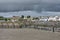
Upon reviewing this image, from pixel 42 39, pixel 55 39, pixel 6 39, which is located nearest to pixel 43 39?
pixel 42 39

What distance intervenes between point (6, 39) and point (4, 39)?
0.12 metres

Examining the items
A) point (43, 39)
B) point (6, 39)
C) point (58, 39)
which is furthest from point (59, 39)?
point (6, 39)

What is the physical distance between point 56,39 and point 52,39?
0.25 metres

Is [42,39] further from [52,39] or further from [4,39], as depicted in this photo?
[4,39]

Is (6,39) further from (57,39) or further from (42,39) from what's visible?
(57,39)

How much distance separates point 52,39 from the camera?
12.2 meters

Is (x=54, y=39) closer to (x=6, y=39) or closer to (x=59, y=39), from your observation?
(x=59, y=39)

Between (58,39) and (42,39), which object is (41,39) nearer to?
(42,39)

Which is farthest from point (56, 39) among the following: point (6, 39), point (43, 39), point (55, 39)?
point (6, 39)

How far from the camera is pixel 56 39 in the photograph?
12.1 m

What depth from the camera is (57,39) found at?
1210cm

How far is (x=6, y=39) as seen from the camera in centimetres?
1164

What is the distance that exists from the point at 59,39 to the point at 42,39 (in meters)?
1.07

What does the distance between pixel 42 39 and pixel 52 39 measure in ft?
2.24
